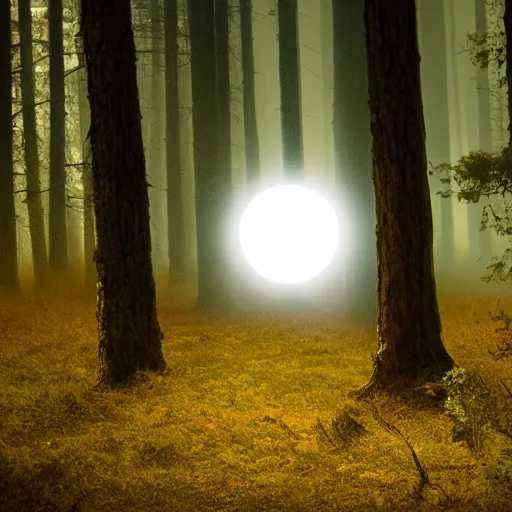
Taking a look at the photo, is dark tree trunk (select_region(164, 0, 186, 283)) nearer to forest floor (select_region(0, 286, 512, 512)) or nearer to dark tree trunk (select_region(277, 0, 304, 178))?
dark tree trunk (select_region(277, 0, 304, 178))

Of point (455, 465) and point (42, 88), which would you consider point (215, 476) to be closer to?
point (455, 465)

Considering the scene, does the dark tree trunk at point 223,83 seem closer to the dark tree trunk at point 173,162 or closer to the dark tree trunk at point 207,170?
the dark tree trunk at point 207,170

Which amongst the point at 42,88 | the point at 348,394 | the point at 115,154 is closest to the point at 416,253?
the point at 348,394

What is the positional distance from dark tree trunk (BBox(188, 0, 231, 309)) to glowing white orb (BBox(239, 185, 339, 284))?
4.29 m

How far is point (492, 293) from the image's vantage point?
1547 cm

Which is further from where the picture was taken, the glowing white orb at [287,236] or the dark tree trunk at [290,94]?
the glowing white orb at [287,236]

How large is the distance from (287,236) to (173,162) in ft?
17.5

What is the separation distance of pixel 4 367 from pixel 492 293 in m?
13.5

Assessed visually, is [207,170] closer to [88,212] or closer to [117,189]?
[88,212]

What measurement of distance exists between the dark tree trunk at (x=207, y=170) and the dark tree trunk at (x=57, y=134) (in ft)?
19.6

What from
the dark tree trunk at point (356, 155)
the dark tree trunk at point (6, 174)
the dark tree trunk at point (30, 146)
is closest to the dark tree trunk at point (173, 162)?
the dark tree trunk at point (30, 146)

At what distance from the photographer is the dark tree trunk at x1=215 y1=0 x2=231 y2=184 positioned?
1324 cm

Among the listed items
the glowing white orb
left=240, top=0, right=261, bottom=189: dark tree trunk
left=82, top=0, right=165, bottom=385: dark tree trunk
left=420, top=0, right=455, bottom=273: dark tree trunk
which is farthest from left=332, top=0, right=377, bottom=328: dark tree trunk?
left=420, top=0, right=455, bottom=273: dark tree trunk

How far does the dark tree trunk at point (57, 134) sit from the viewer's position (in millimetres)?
16516
